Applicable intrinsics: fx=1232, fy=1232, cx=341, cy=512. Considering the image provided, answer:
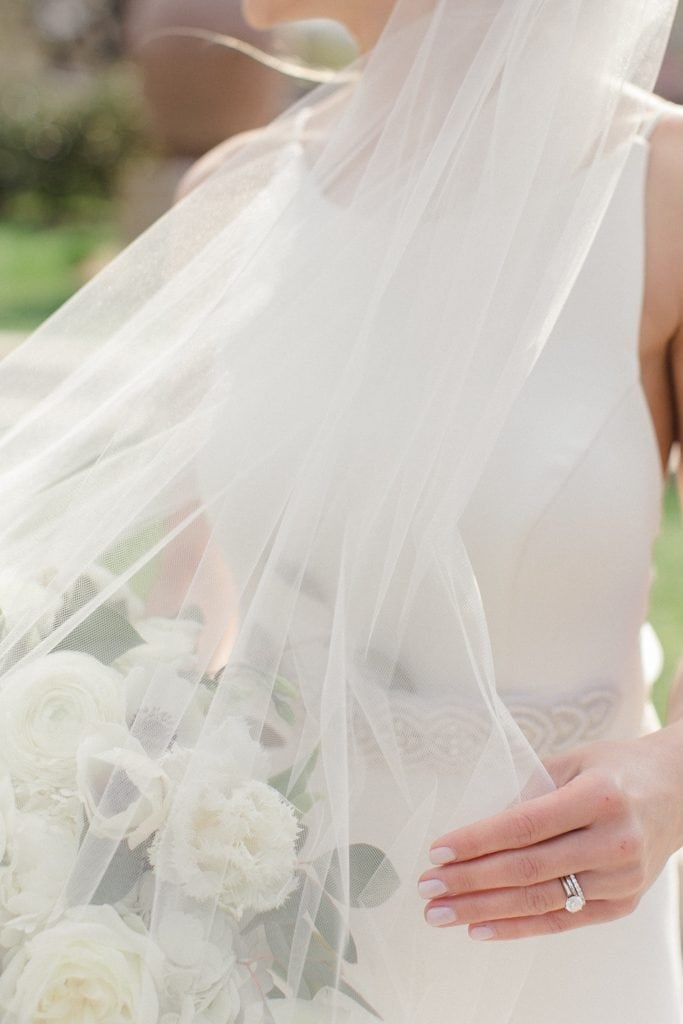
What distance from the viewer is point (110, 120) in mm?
13047

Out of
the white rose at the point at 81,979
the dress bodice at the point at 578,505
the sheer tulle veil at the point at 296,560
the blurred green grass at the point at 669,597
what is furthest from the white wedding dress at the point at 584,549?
the blurred green grass at the point at 669,597

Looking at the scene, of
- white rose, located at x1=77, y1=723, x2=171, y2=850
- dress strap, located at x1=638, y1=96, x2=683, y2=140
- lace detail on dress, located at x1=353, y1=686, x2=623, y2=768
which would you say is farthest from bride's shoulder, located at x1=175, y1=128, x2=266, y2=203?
white rose, located at x1=77, y1=723, x2=171, y2=850

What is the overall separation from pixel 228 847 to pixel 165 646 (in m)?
0.23

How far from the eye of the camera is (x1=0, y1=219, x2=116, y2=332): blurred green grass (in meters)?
8.58

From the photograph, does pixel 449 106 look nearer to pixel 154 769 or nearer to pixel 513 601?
pixel 513 601

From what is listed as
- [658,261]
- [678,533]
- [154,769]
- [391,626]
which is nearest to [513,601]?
[391,626]

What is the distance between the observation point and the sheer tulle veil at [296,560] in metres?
1.09

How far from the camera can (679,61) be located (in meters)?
4.72

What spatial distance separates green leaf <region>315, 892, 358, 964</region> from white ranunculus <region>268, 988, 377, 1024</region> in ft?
0.13

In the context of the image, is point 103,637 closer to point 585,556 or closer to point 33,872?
point 33,872

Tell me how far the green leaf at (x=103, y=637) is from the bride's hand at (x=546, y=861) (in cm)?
37

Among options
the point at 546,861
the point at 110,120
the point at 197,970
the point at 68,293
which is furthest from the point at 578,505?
the point at 110,120

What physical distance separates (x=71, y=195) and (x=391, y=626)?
12.5 m

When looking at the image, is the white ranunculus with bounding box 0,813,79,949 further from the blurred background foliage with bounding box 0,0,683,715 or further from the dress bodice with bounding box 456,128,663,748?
the blurred background foliage with bounding box 0,0,683,715
